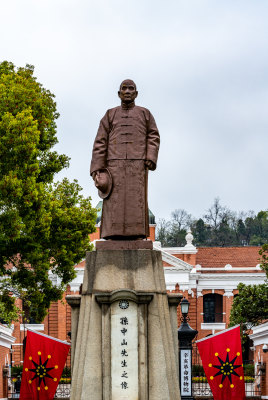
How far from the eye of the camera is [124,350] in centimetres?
1102

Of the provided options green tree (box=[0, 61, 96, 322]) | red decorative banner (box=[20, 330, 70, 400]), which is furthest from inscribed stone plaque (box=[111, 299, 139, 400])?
green tree (box=[0, 61, 96, 322])

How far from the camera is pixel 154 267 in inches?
448

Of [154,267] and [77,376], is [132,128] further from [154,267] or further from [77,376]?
[77,376]

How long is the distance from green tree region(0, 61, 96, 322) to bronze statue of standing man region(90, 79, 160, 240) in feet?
28.9

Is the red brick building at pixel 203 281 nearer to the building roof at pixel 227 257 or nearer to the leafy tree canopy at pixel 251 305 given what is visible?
the building roof at pixel 227 257

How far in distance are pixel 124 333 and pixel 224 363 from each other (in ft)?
22.0

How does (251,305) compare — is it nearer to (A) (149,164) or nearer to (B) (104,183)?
(A) (149,164)

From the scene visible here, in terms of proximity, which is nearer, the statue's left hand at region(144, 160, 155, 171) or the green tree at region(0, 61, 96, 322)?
the statue's left hand at region(144, 160, 155, 171)

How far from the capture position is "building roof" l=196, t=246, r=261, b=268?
50656 mm

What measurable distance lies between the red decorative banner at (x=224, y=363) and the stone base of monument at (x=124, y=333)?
5910 millimetres

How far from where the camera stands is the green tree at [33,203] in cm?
2086

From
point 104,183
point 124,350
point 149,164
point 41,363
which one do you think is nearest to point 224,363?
point 41,363

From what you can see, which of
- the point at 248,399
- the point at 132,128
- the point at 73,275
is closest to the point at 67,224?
the point at 73,275

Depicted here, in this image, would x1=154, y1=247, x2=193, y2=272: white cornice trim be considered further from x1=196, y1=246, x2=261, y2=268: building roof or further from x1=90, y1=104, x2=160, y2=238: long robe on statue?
x1=90, y1=104, x2=160, y2=238: long robe on statue
